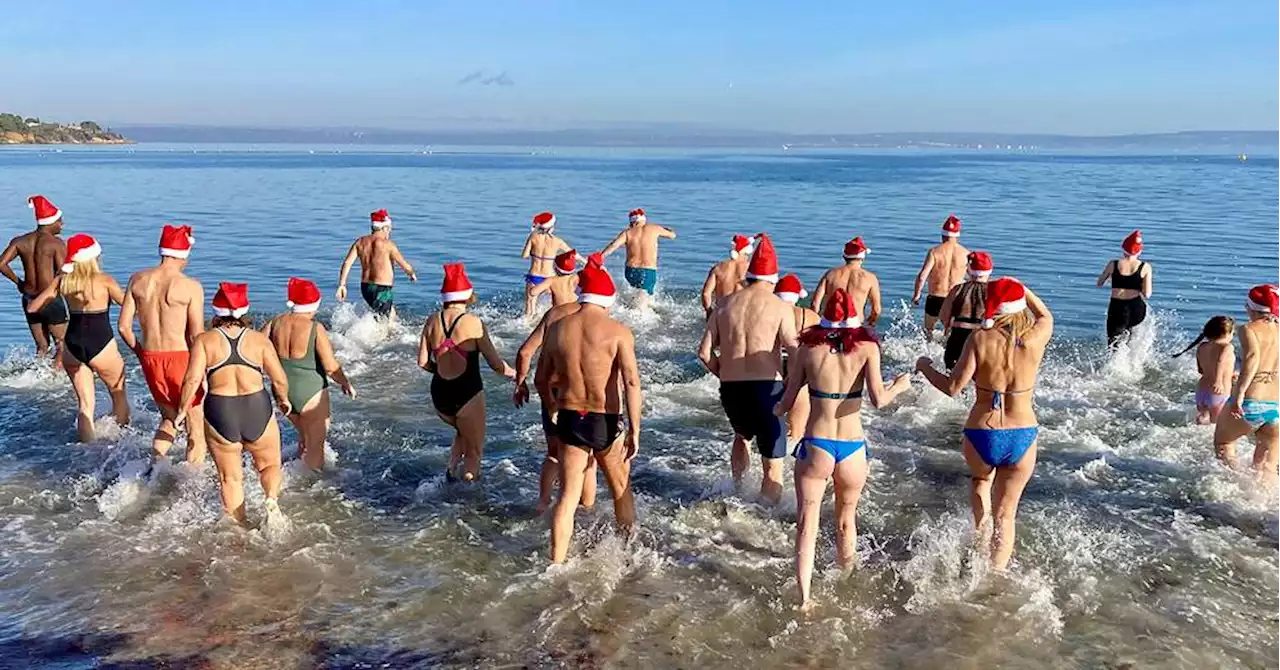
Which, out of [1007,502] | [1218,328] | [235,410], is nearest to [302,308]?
[235,410]

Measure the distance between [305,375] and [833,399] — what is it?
4139 mm

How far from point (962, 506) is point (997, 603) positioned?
5.67 ft

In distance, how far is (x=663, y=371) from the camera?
40.1 ft

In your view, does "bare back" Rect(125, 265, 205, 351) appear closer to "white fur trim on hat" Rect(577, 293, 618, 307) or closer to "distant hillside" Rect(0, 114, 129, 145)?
"white fur trim on hat" Rect(577, 293, 618, 307)

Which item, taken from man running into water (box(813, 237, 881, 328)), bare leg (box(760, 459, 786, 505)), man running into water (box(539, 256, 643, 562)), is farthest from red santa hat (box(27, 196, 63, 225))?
man running into water (box(813, 237, 881, 328))

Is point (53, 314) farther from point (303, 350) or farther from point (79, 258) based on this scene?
point (303, 350)

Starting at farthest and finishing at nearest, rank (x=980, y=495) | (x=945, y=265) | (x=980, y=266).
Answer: (x=945, y=265), (x=980, y=266), (x=980, y=495)

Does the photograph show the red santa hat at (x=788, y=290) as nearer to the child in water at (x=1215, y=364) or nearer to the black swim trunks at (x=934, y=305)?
the child in water at (x=1215, y=364)

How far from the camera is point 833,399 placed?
18.3 ft

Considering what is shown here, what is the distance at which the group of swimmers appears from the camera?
223 inches

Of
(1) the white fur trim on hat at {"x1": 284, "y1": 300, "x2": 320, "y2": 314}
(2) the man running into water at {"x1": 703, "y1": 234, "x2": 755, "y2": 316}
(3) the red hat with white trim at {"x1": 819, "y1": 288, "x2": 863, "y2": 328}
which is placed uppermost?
(3) the red hat with white trim at {"x1": 819, "y1": 288, "x2": 863, "y2": 328}

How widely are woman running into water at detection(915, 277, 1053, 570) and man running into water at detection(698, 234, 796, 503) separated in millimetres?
1262

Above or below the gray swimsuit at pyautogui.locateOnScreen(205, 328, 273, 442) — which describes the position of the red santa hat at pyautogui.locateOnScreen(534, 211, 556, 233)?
above

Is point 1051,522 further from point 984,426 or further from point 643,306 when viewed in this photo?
point 643,306
